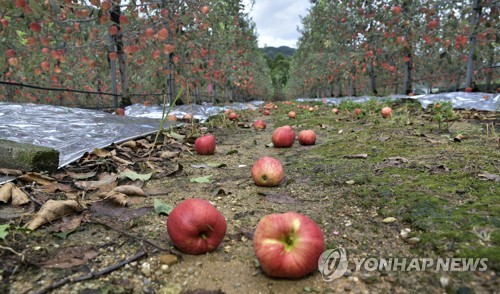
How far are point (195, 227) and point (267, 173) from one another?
110cm

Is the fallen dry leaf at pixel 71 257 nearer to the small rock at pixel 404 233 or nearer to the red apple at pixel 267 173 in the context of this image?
the red apple at pixel 267 173

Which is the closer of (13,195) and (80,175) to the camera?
(13,195)

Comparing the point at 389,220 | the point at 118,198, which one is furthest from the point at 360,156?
the point at 118,198

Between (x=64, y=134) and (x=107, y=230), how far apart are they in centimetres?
242

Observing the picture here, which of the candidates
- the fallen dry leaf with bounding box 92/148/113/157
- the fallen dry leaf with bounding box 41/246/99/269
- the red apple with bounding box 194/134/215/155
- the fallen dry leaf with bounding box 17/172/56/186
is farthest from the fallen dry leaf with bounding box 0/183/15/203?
the red apple with bounding box 194/134/215/155

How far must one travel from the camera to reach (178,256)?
1.42m

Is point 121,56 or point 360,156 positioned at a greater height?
point 121,56

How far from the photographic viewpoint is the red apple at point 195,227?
1.37 meters

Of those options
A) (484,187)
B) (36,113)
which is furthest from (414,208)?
(36,113)

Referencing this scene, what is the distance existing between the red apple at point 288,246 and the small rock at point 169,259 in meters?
0.40

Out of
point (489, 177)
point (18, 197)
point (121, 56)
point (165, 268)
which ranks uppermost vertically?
point (121, 56)

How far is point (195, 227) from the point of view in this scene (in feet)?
4.50

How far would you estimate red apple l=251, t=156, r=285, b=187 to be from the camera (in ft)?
7.86

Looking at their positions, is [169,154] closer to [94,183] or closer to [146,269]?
[94,183]
